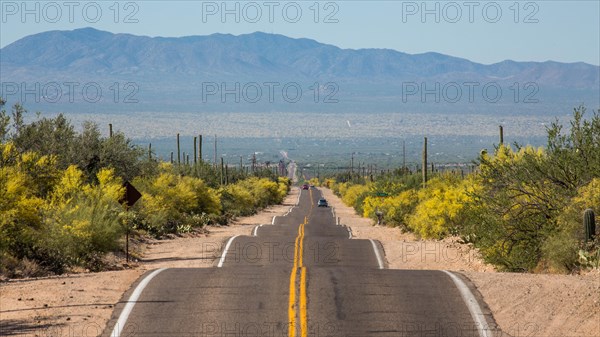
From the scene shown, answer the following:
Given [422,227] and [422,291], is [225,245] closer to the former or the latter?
[422,227]

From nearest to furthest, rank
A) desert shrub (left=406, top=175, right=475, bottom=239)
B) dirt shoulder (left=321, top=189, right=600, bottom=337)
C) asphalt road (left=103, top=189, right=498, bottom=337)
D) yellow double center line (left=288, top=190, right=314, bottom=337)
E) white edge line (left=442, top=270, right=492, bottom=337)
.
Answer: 1. yellow double center line (left=288, top=190, right=314, bottom=337)
2. asphalt road (left=103, top=189, right=498, bottom=337)
3. white edge line (left=442, top=270, right=492, bottom=337)
4. dirt shoulder (left=321, top=189, right=600, bottom=337)
5. desert shrub (left=406, top=175, right=475, bottom=239)

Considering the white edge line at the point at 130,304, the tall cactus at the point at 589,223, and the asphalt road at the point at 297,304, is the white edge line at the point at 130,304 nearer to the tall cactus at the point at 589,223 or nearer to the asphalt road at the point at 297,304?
the asphalt road at the point at 297,304

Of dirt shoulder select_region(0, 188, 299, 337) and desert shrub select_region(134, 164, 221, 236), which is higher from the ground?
dirt shoulder select_region(0, 188, 299, 337)

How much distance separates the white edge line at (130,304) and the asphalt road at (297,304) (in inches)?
0.7

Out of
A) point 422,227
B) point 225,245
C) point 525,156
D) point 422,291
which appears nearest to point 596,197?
point 525,156

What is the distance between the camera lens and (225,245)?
129 ft

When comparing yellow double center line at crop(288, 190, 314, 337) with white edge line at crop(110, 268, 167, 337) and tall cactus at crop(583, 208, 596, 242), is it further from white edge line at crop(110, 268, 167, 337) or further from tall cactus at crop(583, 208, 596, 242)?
tall cactus at crop(583, 208, 596, 242)

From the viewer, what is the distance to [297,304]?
17547 mm

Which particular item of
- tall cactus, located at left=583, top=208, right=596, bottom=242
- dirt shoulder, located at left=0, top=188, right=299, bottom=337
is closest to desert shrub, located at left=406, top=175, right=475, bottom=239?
tall cactus, located at left=583, top=208, right=596, bottom=242

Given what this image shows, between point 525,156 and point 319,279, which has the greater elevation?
point 525,156

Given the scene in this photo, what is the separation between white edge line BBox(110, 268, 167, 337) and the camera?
51.6ft

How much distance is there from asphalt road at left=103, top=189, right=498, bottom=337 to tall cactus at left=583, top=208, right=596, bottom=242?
468 centimetres

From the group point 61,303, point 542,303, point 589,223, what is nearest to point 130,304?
point 61,303

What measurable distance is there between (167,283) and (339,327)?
16.9 ft
